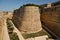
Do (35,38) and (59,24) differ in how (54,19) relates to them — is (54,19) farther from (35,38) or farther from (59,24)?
(35,38)

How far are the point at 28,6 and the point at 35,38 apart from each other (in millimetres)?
4741

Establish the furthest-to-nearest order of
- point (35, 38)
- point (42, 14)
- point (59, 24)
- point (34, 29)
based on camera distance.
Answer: point (42, 14), point (34, 29), point (59, 24), point (35, 38)

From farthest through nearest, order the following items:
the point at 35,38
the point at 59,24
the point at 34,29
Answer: the point at 34,29, the point at 59,24, the point at 35,38

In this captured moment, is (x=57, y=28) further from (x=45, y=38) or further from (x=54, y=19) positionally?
(x=45, y=38)

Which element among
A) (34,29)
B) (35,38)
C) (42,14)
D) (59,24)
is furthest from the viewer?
(42,14)

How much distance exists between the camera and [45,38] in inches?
424

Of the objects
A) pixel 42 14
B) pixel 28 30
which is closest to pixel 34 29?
pixel 28 30

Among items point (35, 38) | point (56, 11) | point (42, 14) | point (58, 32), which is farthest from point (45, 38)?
point (42, 14)

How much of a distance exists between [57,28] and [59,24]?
2.11 ft

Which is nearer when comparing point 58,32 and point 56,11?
point 58,32

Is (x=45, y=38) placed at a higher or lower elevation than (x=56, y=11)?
lower

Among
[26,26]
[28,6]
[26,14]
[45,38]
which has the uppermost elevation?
[28,6]

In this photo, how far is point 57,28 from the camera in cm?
1297

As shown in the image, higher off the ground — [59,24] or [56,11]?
[56,11]
